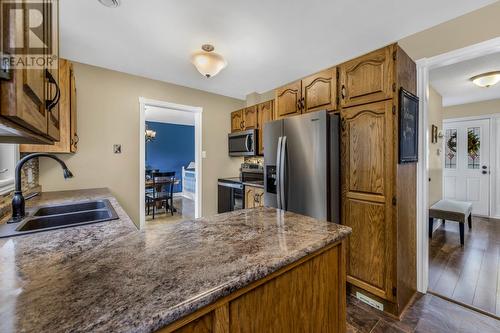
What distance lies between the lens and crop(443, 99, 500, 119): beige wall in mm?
4396

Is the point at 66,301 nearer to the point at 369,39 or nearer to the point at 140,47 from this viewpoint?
the point at 140,47

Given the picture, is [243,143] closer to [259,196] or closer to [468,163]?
[259,196]

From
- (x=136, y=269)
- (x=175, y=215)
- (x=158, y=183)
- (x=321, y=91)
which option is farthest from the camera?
(x=175, y=215)

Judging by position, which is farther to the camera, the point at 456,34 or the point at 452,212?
the point at 452,212

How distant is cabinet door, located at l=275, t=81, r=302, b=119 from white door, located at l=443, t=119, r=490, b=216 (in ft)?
15.3

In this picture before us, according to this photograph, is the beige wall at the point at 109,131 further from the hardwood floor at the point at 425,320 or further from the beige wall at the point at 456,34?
the beige wall at the point at 456,34

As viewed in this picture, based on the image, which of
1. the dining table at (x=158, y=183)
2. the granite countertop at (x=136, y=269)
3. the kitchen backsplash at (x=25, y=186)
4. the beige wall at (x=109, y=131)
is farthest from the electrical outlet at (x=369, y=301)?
the dining table at (x=158, y=183)

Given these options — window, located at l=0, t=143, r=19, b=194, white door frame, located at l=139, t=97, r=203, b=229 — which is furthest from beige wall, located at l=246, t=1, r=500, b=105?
window, located at l=0, t=143, r=19, b=194

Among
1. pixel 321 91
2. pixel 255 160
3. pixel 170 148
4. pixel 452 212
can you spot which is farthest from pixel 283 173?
pixel 170 148

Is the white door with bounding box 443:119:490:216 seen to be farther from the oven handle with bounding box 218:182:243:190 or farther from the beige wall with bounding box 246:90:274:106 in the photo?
the oven handle with bounding box 218:182:243:190

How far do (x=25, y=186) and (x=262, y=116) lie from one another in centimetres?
287

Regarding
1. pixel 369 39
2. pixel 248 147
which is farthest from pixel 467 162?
pixel 248 147

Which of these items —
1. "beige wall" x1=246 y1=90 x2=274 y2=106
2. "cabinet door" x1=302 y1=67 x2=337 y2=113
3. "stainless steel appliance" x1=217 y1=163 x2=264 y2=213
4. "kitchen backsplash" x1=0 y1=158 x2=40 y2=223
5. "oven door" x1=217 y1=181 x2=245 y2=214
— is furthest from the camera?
"beige wall" x1=246 y1=90 x2=274 y2=106

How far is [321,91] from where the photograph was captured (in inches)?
87.4
